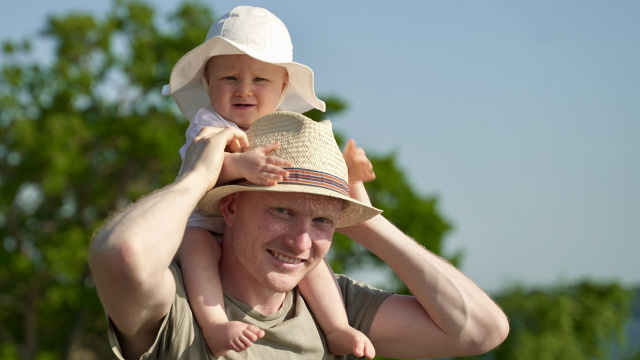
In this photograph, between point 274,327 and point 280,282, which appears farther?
point 274,327

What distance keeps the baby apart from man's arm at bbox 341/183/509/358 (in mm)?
206

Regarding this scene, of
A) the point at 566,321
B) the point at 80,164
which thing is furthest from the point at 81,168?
the point at 566,321

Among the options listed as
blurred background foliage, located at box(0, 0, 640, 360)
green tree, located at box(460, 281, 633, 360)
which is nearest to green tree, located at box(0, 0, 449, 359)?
blurred background foliage, located at box(0, 0, 640, 360)

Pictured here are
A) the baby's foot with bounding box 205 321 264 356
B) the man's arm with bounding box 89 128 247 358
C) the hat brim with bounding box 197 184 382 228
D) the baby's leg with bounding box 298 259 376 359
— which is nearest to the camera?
the man's arm with bounding box 89 128 247 358

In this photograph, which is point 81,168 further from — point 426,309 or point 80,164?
point 426,309

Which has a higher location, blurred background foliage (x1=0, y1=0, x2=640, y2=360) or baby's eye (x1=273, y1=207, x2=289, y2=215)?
baby's eye (x1=273, y1=207, x2=289, y2=215)

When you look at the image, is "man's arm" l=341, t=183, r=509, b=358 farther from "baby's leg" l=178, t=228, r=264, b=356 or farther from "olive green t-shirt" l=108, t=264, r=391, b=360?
"baby's leg" l=178, t=228, r=264, b=356

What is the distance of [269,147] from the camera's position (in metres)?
3.22

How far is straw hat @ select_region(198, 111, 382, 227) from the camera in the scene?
3223 millimetres

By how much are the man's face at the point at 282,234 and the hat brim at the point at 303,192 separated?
2.0 inches

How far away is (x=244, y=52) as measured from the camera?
3.50 meters

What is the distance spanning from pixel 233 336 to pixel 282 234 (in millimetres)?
393

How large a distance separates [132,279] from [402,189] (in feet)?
73.5

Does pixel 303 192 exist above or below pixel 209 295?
above
